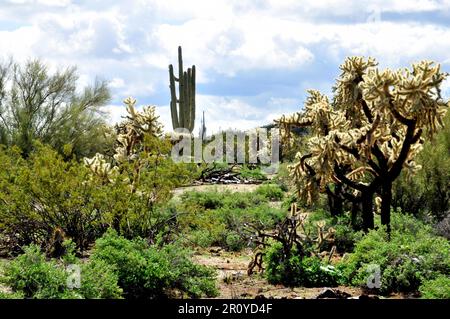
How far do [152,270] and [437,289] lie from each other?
3.12m

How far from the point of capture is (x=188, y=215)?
13383mm

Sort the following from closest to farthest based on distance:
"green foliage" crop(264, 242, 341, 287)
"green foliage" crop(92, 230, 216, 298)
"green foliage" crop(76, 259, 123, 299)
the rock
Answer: "green foliage" crop(76, 259, 123, 299) → the rock → "green foliage" crop(92, 230, 216, 298) → "green foliage" crop(264, 242, 341, 287)

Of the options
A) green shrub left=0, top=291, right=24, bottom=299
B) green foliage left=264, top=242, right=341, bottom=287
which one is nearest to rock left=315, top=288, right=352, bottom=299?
green foliage left=264, top=242, right=341, bottom=287

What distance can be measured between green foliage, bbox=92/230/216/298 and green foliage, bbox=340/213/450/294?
1.88 m

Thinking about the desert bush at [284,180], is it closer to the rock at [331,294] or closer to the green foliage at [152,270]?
the green foliage at [152,270]

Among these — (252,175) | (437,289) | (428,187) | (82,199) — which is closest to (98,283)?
(437,289)

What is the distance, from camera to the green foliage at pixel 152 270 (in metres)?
9.59

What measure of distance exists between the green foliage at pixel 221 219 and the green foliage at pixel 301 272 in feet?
5.48

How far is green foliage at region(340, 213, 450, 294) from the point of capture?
33.3 ft

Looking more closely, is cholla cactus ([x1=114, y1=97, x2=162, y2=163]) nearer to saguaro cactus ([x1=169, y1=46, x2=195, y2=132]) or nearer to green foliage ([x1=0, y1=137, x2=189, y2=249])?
green foliage ([x1=0, y1=137, x2=189, y2=249])

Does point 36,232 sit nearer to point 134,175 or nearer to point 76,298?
point 134,175

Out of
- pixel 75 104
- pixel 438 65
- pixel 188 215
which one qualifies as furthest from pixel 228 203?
pixel 75 104

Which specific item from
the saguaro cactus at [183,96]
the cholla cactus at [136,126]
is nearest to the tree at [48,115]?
the saguaro cactus at [183,96]
